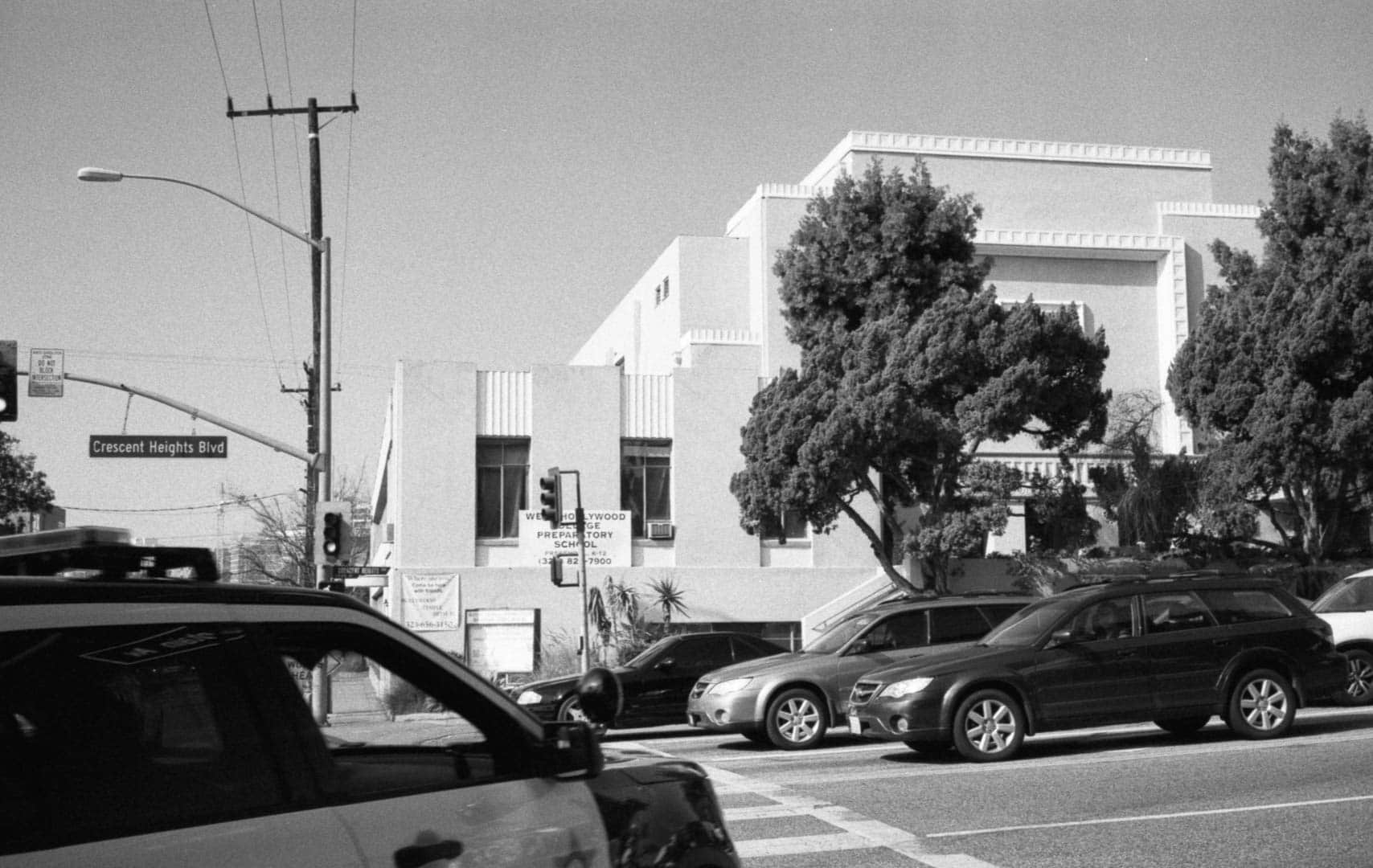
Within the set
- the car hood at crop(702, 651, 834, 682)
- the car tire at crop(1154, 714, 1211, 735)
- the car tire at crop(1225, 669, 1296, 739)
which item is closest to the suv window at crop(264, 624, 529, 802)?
the car tire at crop(1225, 669, 1296, 739)

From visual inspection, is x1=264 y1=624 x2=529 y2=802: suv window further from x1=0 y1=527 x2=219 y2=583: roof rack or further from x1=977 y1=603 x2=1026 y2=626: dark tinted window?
x1=977 y1=603 x2=1026 y2=626: dark tinted window

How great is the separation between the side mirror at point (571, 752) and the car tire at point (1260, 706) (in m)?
12.0

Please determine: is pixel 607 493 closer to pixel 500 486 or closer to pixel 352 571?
pixel 500 486

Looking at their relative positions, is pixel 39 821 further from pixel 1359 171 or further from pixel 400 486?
pixel 1359 171

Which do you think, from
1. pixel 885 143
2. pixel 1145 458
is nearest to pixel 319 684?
pixel 1145 458

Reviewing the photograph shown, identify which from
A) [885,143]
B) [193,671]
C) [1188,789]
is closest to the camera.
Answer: [193,671]

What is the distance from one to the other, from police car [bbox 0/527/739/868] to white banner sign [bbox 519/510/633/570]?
26364 millimetres

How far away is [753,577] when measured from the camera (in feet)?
103

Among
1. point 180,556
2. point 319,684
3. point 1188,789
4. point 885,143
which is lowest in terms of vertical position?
point 1188,789

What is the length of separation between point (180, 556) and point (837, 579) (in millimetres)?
28738

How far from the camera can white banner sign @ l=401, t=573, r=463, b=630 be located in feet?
97.9

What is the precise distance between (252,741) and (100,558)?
57 cm

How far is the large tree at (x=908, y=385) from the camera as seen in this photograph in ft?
89.2

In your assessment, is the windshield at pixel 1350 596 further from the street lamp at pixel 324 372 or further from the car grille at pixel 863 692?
the street lamp at pixel 324 372
